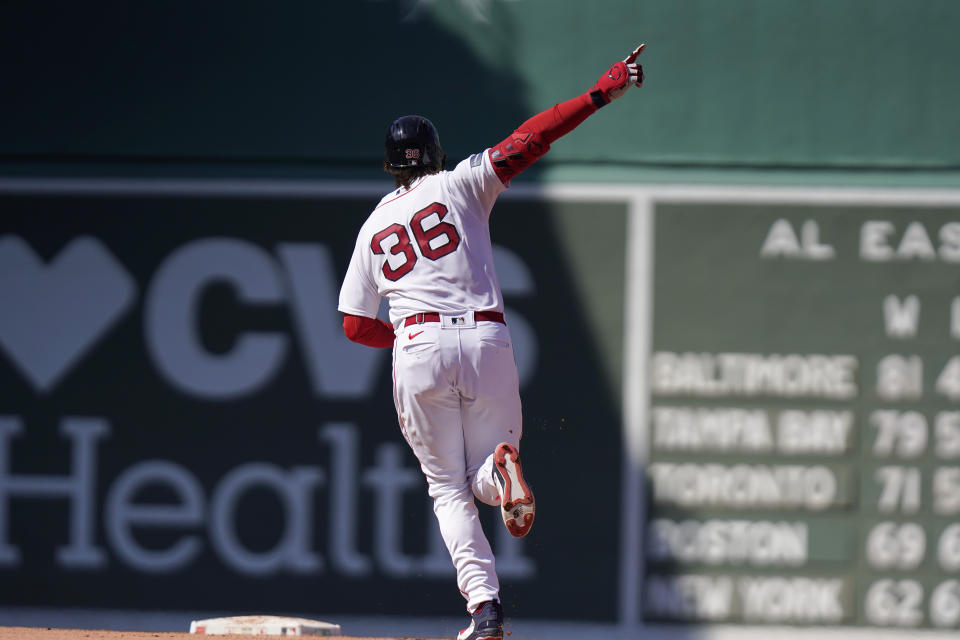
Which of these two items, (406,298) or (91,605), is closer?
(406,298)

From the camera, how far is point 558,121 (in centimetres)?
435

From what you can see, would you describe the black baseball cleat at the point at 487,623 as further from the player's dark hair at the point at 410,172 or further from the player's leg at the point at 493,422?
the player's dark hair at the point at 410,172

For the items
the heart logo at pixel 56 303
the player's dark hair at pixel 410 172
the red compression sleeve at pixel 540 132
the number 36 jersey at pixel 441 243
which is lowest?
the heart logo at pixel 56 303

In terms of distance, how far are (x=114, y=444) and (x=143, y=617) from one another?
36.1 inches

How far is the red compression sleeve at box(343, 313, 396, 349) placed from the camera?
4.74 meters

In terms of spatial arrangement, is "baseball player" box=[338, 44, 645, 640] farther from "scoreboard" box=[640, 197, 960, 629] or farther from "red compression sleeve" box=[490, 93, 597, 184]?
"scoreboard" box=[640, 197, 960, 629]

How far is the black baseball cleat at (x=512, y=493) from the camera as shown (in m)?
4.12

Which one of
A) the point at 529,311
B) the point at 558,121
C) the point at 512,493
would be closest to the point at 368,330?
the point at 512,493

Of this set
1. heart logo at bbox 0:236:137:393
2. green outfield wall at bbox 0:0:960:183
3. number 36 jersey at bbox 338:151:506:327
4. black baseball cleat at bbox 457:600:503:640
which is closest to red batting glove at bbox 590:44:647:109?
number 36 jersey at bbox 338:151:506:327

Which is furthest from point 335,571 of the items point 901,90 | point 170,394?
point 901,90

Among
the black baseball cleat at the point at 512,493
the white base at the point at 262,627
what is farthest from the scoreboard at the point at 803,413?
the black baseball cleat at the point at 512,493

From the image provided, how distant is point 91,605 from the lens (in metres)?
6.48

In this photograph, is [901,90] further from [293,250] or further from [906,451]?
[293,250]

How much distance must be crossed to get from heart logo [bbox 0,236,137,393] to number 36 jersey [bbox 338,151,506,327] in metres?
2.48
